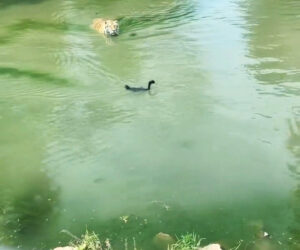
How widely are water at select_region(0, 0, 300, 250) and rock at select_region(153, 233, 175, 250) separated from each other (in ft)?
0.36

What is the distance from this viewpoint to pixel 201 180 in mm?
6633

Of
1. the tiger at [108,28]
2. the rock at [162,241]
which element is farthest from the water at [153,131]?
the tiger at [108,28]

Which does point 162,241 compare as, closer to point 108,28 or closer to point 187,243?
point 187,243

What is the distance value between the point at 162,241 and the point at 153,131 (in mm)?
2593

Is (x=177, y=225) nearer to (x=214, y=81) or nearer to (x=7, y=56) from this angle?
(x=214, y=81)

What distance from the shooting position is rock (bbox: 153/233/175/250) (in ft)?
17.9

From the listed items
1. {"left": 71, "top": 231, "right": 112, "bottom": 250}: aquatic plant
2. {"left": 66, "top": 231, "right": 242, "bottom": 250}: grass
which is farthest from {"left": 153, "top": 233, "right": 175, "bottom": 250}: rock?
{"left": 71, "top": 231, "right": 112, "bottom": 250}: aquatic plant

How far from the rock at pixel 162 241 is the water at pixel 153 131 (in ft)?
0.36

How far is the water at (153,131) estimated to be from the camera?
5934mm

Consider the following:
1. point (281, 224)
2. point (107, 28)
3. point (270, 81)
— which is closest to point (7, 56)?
point (107, 28)

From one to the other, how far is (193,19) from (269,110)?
5.48 m

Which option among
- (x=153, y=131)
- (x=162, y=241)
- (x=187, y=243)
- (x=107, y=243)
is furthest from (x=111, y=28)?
(x=187, y=243)

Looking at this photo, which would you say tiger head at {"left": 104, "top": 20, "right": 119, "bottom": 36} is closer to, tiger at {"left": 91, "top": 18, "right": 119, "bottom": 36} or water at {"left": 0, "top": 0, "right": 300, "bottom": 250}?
tiger at {"left": 91, "top": 18, "right": 119, "bottom": 36}

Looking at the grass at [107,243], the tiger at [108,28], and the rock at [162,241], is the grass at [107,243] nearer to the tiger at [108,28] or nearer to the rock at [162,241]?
the rock at [162,241]
